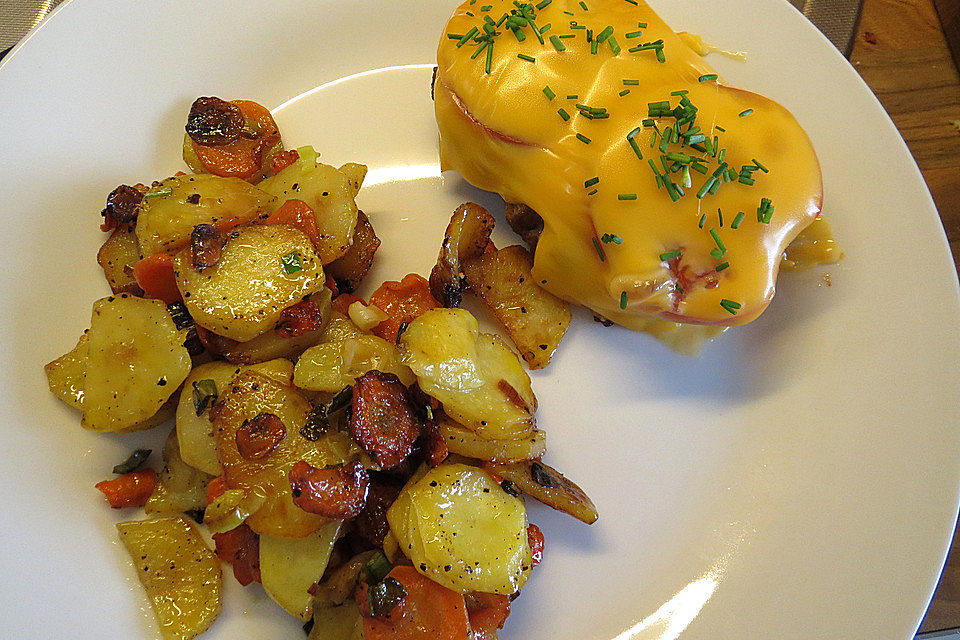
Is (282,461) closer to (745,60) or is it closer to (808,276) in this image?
(808,276)

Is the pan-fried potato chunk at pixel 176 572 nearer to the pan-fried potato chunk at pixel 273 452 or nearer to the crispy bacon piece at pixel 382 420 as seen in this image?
the pan-fried potato chunk at pixel 273 452

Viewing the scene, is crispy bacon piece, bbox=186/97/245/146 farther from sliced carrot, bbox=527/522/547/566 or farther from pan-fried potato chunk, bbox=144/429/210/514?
sliced carrot, bbox=527/522/547/566

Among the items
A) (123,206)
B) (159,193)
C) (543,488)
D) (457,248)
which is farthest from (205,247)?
(543,488)

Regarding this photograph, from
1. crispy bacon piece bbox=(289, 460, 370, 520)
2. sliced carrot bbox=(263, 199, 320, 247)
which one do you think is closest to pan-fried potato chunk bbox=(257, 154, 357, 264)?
sliced carrot bbox=(263, 199, 320, 247)

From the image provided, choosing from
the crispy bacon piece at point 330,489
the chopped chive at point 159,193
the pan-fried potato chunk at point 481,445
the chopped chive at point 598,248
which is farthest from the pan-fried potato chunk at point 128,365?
the chopped chive at point 598,248

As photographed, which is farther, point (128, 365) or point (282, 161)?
point (282, 161)

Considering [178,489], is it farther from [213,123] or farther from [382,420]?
[213,123]
